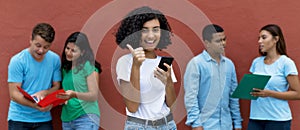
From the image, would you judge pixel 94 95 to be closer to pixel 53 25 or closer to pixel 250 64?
pixel 53 25

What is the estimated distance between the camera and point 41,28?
182 inches

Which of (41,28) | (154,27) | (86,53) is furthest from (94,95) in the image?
(154,27)

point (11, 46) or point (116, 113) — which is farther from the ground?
point (11, 46)

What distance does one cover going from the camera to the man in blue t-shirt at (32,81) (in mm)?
4629

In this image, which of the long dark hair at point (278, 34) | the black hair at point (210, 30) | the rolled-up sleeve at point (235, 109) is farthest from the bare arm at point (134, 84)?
the long dark hair at point (278, 34)

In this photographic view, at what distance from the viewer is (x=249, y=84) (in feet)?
15.1

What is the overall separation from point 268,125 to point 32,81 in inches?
85.1

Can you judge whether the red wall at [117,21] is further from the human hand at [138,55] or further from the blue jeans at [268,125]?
the human hand at [138,55]

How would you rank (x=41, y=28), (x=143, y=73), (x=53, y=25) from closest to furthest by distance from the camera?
(x=143, y=73), (x=41, y=28), (x=53, y=25)

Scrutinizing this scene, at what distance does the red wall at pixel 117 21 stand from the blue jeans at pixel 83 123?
0.29 metres

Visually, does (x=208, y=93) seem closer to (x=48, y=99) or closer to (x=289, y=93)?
(x=289, y=93)

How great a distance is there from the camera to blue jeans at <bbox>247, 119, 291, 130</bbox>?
185 inches

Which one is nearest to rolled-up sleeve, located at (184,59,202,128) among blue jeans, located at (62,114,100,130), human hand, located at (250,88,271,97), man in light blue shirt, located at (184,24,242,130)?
man in light blue shirt, located at (184,24,242,130)

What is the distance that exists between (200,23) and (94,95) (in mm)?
1235
